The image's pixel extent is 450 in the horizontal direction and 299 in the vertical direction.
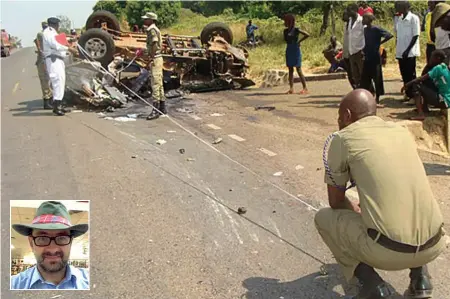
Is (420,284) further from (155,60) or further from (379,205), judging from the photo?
(155,60)

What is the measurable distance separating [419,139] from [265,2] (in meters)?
32.1

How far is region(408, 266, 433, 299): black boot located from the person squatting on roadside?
4297mm

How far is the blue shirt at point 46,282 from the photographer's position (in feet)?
9.21

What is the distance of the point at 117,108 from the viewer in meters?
10.4

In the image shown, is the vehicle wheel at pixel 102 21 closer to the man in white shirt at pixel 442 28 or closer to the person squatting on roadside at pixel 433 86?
the man in white shirt at pixel 442 28

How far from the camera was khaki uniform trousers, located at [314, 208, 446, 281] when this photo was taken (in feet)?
9.45

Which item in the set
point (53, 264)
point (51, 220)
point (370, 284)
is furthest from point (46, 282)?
point (370, 284)

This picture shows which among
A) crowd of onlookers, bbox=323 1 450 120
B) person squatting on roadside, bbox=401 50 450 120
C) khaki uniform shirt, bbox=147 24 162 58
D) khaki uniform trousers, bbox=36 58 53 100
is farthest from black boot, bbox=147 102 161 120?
person squatting on roadside, bbox=401 50 450 120

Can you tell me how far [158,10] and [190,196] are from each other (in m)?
45.2

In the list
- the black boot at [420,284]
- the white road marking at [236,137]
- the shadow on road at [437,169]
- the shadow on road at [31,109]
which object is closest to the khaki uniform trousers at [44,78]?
the shadow on road at [31,109]

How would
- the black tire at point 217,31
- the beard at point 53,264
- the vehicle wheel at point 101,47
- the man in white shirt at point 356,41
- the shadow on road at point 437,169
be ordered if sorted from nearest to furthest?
the beard at point 53,264 → the shadow on road at point 437,169 → the man in white shirt at point 356,41 → the vehicle wheel at point 101,47 → the black tire at point 217,31

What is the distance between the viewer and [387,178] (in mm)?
2855

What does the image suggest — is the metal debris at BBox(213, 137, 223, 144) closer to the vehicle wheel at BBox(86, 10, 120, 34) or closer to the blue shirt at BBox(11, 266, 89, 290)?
the blue shirt at BBox(11, 266, 89, 290)

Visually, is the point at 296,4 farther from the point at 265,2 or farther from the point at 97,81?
the point at 97,81
